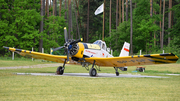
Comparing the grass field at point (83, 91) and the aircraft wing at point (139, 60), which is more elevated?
the aircraft wing at point (139, 60)

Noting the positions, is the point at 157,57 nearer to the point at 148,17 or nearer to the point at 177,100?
the point at 177,100

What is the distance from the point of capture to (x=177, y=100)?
6945mm

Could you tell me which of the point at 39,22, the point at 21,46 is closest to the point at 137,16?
the point at 39,22

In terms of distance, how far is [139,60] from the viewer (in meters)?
15.2

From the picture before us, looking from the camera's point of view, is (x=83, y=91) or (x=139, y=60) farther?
(x=139, y=60)

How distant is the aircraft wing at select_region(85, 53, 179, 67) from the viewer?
44.5 feet

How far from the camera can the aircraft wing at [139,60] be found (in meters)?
13.6

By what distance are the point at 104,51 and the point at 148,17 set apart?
3044 cm

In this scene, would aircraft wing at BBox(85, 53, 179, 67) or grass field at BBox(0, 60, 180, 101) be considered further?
aircraft wing at BBox(85, 53, 179, 67)

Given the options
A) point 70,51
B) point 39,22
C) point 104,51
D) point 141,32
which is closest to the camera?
point 70,51

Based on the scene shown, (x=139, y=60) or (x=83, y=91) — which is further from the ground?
(x=139, y=60)

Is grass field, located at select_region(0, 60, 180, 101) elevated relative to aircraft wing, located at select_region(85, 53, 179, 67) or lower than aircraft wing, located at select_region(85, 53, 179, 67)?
lower

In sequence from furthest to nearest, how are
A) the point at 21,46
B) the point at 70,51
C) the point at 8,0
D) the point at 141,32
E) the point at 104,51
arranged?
1. the point at 141,32
2. the point at 8,0
3. the point at 21,46
4. the point at 104,51
5. the point at 70,51

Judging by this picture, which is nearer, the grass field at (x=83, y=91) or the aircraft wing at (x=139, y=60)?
the grass field at (x=83, y=91)
